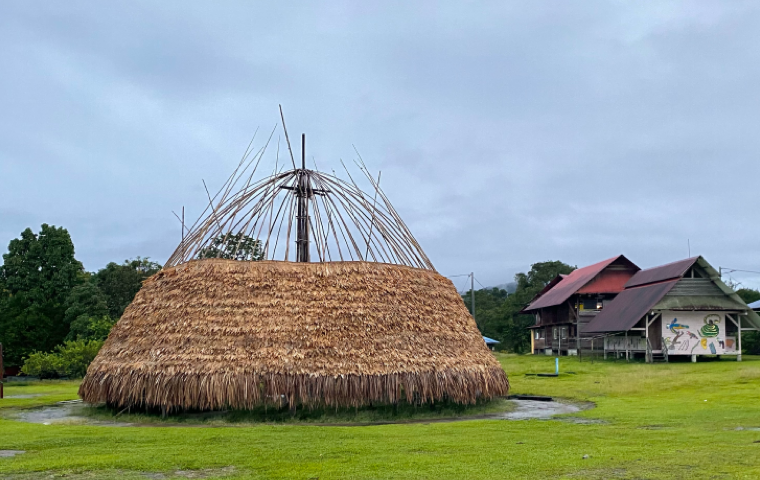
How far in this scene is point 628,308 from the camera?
31594 millimetres

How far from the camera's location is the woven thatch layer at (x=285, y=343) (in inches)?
510

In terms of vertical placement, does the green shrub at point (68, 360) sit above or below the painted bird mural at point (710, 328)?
below

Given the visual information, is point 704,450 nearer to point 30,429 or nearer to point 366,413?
point 366,413

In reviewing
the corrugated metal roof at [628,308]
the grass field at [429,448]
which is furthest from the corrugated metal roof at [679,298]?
the grass field at [429,448]

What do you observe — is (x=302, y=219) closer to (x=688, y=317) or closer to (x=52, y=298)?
(x=688, y=317)

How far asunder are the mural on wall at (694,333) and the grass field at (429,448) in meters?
14.7

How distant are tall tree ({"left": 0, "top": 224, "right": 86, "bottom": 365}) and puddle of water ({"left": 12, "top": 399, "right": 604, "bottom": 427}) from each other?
A: 1779 cm

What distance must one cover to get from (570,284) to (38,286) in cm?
2923

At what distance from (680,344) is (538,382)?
32.6 feet

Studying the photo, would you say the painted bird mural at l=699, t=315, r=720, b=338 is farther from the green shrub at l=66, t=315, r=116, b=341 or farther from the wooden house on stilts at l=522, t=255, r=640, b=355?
the green shrub at l=66, t=315, r=116, b=341

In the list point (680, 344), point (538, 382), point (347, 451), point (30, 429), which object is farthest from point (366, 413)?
point (680, 344)

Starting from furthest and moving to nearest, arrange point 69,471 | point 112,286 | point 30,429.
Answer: point 112,286 → point 30,429 → point 69,471

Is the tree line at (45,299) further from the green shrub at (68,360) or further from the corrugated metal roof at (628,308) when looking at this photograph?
the corrugated metal roof at (628,308)

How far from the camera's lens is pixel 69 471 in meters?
8.05
